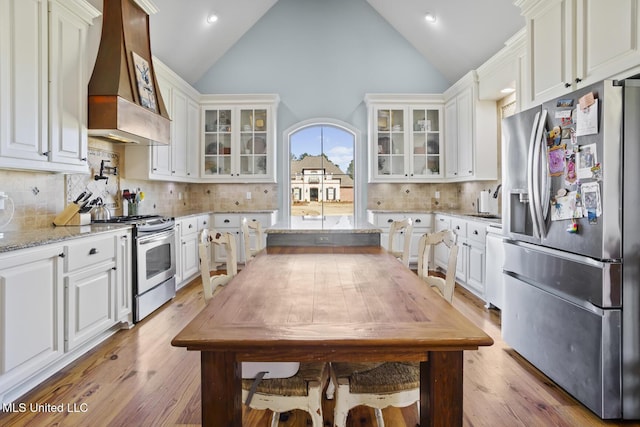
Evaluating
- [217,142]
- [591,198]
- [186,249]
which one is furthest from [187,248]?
[591,198]

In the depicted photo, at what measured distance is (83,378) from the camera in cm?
224

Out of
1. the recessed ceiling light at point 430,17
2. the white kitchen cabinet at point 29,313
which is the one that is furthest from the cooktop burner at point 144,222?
the recessed ceiling light at point 430,17

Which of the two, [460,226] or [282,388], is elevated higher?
[460,226]

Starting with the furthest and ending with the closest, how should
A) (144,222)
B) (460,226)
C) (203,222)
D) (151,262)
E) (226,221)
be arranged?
1. (226,221)
2. (203,222)
3. (460,226)
4. (151,262)
5. (144,222)

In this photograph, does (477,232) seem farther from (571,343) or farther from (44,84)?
(44,84)

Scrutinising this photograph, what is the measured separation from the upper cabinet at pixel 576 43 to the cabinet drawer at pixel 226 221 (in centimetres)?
386

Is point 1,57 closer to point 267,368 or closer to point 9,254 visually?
point 9,254

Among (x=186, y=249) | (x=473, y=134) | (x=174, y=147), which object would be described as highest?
(x=473, y=134)

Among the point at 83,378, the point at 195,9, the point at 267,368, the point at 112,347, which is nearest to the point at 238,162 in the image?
the point at 195,9

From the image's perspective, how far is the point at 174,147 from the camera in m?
4.54

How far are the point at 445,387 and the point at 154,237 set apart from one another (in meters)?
3.02

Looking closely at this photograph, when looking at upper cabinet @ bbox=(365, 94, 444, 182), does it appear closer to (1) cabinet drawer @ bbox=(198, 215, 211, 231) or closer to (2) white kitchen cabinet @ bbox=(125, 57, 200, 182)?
(1) cabinet drawer @ bbox=(198, 215, 211, 231)

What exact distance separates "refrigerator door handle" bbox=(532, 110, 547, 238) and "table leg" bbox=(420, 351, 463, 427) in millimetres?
1501

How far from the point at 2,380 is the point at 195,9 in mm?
4016
